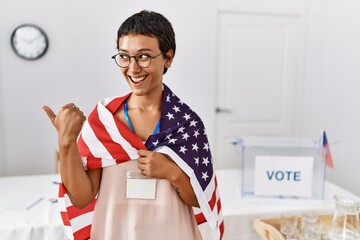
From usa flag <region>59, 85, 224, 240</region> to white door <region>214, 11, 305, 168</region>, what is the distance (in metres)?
2.31

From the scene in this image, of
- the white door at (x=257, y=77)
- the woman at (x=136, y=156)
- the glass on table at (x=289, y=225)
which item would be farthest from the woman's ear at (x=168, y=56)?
the white door at (x=257, y=77)

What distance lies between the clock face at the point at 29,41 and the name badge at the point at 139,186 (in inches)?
85.6

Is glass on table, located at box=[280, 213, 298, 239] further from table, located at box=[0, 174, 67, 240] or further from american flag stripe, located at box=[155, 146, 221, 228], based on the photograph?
table, located at box=[0, 174, 67, 240]

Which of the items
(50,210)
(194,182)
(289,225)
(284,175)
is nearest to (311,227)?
(289,225)

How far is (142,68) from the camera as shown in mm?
845

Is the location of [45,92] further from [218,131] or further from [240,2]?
[240,2]

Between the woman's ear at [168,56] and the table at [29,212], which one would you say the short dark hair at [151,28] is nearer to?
the woman's ear at [168,56]

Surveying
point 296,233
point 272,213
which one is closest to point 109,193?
point 296,233

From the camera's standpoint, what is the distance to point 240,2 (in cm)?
317

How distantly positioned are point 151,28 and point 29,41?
2.14m

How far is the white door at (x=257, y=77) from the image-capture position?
3232 millimetres

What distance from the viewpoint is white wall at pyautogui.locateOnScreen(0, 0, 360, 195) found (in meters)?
2.69

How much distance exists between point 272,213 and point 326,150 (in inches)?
16.2

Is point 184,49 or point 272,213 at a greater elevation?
point 184,49
